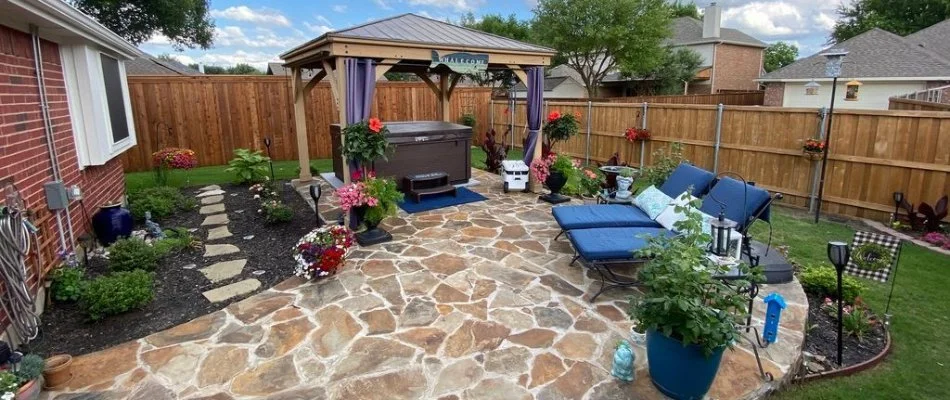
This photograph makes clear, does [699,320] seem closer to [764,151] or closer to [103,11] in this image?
[764,151]

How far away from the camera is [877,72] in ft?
47.3

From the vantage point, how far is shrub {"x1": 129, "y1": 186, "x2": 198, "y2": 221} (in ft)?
19.3

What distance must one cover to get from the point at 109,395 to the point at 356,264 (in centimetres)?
210

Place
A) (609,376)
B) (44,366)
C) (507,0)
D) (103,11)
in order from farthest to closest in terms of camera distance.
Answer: (507,0) < (103,11) < (609,376) < (44,366)

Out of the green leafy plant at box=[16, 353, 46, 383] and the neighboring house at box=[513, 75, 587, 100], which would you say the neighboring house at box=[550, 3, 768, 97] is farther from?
the green leafy plant at box=[16, 353, 46, 383]

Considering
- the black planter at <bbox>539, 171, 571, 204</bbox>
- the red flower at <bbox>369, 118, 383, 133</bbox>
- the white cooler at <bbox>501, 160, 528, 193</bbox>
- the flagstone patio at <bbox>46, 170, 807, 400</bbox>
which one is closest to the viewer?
the flagstone patio at <bbox>46, 170, 807, 400</bbox>

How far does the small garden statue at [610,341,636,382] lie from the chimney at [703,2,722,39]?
25.6 m

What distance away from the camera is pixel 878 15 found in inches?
973


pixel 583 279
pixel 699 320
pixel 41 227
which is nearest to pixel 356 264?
pixel 583 279

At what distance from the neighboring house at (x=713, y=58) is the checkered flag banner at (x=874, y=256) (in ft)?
70.9

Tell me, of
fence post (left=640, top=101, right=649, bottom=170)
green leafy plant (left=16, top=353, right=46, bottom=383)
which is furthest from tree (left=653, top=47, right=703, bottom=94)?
green leafy plant (left=16, top=353, right=46, bottom=383)

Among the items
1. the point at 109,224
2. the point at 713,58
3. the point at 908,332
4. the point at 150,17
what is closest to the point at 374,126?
the point at 109,224

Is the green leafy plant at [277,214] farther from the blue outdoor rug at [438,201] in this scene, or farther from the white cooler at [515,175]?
the white cooler at [515,175]

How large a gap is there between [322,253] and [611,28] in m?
17.5
